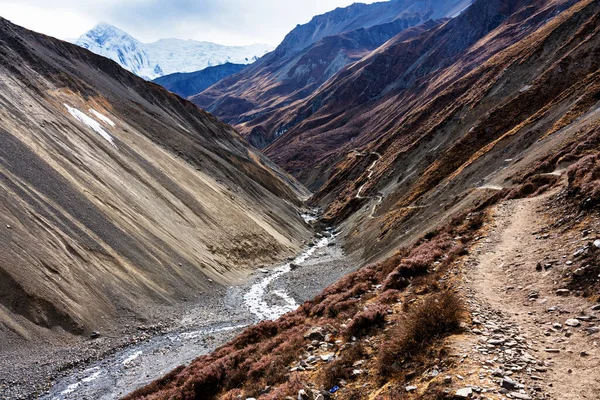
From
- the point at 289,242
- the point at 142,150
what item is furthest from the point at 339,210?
the point at 142,150

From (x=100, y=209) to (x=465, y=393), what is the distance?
41328mm

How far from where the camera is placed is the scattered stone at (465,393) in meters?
7.61

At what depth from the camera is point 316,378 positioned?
453 inches

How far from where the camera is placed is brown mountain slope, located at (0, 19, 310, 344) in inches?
1133

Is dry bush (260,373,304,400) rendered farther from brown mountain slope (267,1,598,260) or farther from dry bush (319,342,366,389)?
brown mountain slope (267,1,598,260)

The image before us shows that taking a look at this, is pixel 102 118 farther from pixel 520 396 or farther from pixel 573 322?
pixel 520 396

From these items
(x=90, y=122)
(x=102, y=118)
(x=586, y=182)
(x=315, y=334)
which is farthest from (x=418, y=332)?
(x=102, y=118)

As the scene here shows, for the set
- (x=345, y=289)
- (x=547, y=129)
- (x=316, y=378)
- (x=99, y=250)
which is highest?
(x=99, y=250)

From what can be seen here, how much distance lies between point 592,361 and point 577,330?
1533mm

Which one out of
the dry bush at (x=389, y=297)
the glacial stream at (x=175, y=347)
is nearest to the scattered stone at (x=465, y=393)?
the dry bush at (x=389, y=297)

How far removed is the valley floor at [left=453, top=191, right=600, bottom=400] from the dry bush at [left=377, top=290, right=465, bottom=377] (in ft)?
2.13

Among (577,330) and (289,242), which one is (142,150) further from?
(577,330)

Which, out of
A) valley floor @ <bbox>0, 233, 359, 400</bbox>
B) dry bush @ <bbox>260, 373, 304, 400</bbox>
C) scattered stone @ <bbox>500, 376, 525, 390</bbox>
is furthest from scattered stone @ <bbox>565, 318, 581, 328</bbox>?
valley floor @ <bbox>0, 233, 359, 400</bbox>

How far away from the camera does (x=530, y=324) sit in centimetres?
1033
